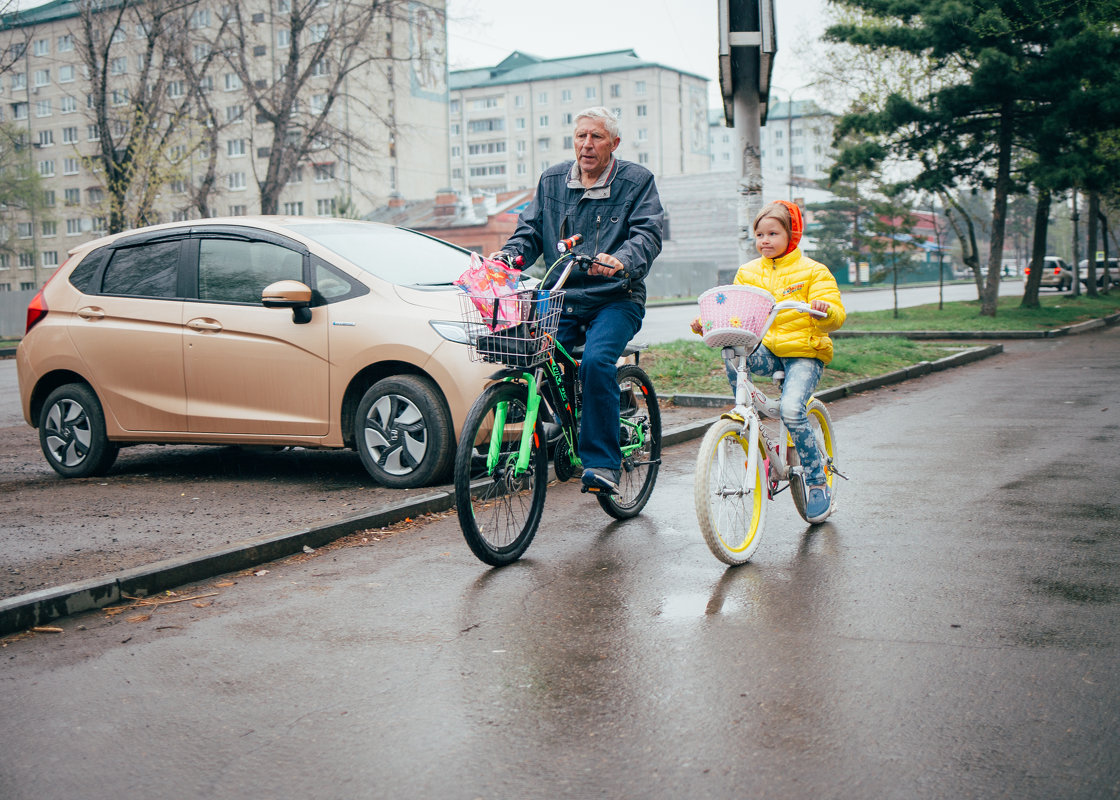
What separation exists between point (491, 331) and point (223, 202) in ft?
269

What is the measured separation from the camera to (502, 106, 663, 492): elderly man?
17.5 ft

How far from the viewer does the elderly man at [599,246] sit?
5.32 metres

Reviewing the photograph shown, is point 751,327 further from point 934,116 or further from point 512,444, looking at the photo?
point 934,116

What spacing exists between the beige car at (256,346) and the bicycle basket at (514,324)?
155cm

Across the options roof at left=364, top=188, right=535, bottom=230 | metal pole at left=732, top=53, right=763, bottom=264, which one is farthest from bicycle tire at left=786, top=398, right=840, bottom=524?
roof at left=364, top=188, right=535, bottom=230

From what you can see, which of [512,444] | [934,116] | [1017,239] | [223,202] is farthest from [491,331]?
[1017,239]

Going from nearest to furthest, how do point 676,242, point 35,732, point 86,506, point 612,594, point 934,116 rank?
1. point 35,732
2. point 612,594
3. point 86,506
4. point 934,116
5. point 676,242

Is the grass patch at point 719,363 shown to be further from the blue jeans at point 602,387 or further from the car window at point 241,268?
the blue jeans at point 602,387

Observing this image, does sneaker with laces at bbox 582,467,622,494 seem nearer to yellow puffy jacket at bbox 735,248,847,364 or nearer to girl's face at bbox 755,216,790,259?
yellow puffy jacket at bbox 735,248,847,364

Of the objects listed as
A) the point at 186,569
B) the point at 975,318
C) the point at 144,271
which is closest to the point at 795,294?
the point at 186,569

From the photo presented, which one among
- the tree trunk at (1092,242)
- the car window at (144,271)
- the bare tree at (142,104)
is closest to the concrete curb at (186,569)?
the car window at (144,271)

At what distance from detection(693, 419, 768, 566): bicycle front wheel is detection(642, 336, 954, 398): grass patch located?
5.95 meters

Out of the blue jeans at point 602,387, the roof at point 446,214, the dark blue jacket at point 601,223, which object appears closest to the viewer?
the blue jeans at point 602,387

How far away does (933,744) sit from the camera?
300 centimetres
